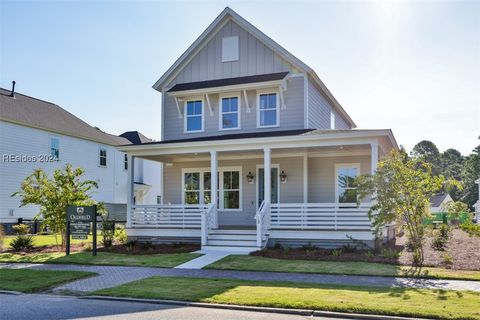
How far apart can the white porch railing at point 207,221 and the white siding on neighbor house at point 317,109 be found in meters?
5.57

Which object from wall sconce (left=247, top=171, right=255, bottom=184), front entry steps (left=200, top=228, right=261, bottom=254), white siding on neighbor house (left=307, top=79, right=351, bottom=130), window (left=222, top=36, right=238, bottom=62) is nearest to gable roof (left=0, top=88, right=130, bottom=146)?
window (left=222, top=36, right=238, bottom=62)

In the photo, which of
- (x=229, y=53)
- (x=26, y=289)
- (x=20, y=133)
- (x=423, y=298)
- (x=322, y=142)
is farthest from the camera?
(x=20, y=133)

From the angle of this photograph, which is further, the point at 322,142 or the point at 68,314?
the point at 322,142

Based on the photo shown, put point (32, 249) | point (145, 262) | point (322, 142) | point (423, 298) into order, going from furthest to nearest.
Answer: point (32, 249) < point (322, 142) < point (145, 262) < point (423, 298)

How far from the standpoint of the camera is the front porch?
1644 centimetres

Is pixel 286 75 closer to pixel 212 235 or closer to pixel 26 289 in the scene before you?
pixel 212 235

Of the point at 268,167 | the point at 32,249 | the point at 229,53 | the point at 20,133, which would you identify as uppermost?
the point at 229,53

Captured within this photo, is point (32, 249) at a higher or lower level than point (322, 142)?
lower

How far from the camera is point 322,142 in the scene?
53.7 feet

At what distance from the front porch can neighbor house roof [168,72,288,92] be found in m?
3.06

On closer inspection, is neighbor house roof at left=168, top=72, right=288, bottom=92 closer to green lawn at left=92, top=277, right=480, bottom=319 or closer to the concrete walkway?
the concrete walkway

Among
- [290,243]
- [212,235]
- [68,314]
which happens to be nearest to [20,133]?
[212,235]

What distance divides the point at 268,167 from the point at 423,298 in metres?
8.82

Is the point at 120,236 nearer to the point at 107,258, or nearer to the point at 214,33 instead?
the point at 107,258
